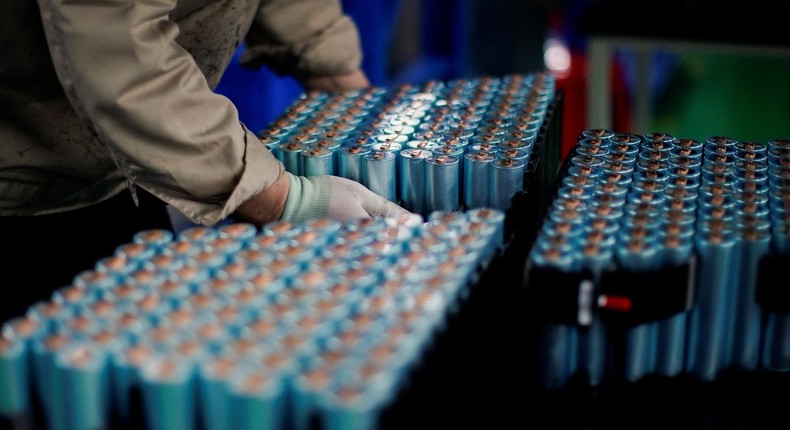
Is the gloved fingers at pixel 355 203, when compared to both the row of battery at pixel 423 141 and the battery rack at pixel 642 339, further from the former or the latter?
the battery rack at pixel 642 339

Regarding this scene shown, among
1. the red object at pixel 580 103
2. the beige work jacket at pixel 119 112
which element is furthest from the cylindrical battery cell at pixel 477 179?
the red object at pixel 580 103

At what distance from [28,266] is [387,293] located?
1019 mm

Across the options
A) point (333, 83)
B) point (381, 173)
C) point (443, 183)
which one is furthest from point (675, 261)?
point (333, 83)

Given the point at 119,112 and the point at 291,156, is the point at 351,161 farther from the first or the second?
the point at 119,112

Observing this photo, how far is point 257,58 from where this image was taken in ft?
8.07

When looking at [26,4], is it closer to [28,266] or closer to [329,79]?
[28,266]

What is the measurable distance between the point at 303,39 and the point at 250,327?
55.5 inches

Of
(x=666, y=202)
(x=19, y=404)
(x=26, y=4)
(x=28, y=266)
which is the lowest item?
(x=28, y=266)

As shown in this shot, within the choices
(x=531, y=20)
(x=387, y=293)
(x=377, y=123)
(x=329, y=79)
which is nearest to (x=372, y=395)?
(x=387, y=293)

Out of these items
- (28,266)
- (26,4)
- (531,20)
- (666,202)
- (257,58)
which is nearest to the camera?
(666,202)

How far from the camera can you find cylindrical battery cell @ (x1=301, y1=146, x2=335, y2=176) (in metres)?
1.77

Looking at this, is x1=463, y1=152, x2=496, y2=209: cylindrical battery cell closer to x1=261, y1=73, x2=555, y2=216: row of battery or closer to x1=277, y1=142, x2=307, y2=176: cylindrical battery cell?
x1=261, y1=73, x2=555, y2=216: row of battery

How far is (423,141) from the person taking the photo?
1818 mm

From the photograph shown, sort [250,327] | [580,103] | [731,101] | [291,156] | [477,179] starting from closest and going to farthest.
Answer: [250,327]
[477,179]
[291,156]
[580,103]
[731,101]
